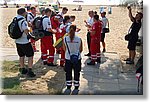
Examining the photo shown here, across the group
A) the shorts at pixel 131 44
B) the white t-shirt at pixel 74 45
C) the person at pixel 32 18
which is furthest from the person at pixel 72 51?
the shorts at pixel 131 44

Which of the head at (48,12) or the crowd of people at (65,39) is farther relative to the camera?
the head at (48,12)

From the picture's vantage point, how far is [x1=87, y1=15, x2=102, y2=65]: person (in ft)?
16.1

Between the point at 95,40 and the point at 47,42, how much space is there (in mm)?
610

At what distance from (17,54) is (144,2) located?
168 centimetres

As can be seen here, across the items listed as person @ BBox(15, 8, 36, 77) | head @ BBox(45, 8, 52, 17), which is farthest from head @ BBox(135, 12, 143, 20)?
person @ BBox(15, 8, 36, 77)

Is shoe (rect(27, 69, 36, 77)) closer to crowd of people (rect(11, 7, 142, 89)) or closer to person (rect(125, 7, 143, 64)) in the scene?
crowd of people (rect(11, 7, 142, 89))

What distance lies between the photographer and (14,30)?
14.1 ft

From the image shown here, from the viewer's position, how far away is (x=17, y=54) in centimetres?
467

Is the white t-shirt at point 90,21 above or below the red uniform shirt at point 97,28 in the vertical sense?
above

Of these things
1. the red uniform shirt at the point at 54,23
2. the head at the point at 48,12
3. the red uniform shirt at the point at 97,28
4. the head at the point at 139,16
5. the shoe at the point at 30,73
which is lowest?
the shoe at the point at 30,73

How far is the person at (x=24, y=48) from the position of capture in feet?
14.1

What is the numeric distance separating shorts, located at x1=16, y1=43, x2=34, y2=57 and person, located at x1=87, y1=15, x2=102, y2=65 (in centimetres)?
81

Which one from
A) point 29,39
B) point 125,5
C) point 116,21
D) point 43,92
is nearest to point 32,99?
point 43,92

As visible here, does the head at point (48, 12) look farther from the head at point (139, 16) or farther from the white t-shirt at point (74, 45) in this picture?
the head at point (139, 16)
